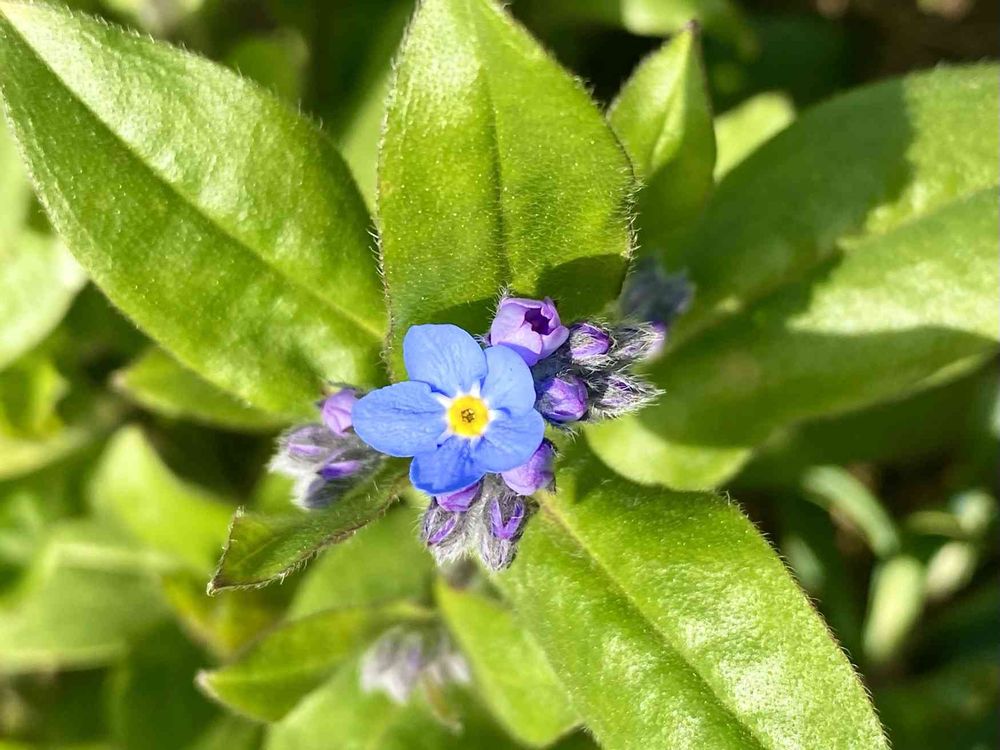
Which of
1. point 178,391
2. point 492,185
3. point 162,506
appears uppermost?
point 492,185

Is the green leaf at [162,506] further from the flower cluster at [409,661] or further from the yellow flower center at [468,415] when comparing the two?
the yellow flower center at [468,415]

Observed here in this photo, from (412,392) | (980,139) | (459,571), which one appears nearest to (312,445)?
(412,392)

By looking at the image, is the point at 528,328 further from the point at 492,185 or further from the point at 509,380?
the point at 492,185

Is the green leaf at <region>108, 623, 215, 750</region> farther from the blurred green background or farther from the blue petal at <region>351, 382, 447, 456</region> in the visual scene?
the blue petal at <region>351, 382, 447, 456</region>

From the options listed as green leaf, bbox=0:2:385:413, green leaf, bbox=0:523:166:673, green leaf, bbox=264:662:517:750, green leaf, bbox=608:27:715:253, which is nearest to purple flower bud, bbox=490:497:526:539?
green leaf, bbox=0:2:385:413

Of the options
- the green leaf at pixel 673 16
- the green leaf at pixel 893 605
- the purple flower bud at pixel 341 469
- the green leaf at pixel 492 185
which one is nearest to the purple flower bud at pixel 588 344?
the green leaf at pixel 492 185

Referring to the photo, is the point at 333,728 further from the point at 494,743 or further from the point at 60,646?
the point at 60,646

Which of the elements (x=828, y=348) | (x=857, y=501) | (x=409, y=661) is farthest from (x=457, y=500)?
(x=857, y=501)
